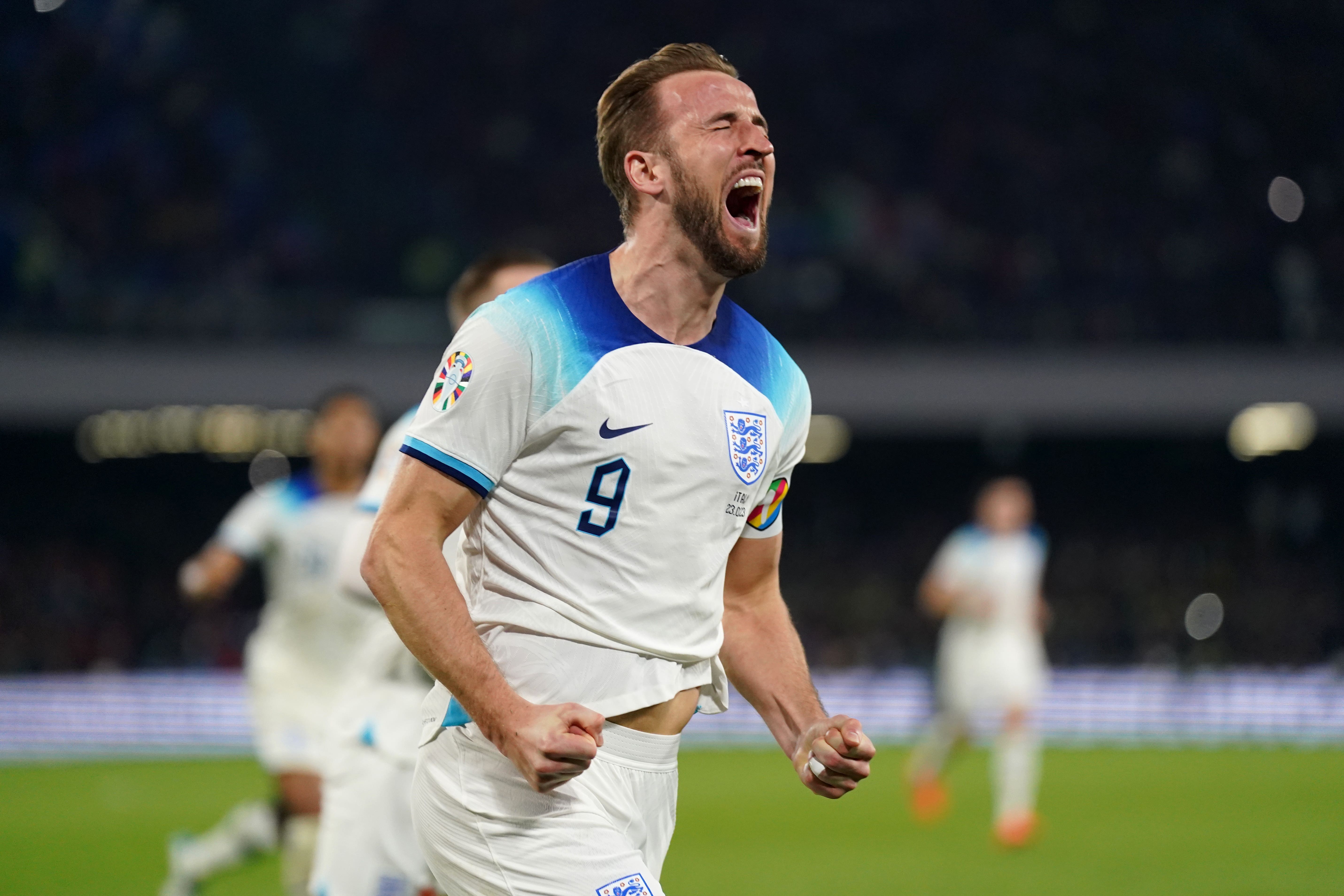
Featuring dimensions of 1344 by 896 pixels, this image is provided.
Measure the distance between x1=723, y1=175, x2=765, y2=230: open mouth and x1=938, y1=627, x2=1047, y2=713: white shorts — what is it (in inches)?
379

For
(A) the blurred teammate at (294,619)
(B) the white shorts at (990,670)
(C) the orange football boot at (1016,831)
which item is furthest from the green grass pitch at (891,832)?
(A) the blurred teammate at (294,619)

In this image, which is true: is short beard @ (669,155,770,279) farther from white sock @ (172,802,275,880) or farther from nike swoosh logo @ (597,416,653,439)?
white sock @ (172,802,275,880)

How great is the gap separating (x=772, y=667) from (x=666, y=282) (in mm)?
858

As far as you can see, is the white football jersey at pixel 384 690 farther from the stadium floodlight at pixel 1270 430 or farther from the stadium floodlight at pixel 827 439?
the stadium floodlight at pixel 1270 430

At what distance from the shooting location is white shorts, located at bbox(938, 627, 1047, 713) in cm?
1249

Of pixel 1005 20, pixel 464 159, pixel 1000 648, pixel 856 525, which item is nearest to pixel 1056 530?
pixel 856 525

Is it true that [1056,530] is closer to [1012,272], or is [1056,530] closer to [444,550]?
[1012,272]

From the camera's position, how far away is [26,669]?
2155cm

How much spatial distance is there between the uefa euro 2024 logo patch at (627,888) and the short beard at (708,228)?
114 centimetres

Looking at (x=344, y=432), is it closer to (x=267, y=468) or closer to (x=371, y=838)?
(x=371, y=838)

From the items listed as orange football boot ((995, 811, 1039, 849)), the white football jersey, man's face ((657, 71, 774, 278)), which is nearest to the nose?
man's face ((657, 71, 774, 278))

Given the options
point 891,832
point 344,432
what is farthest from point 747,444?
point 891,832

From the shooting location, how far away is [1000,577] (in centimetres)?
1303

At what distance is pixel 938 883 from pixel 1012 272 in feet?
57.9
